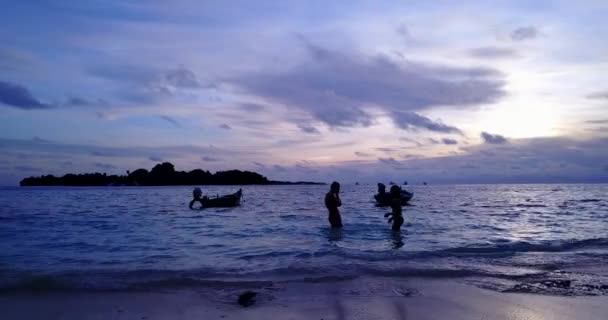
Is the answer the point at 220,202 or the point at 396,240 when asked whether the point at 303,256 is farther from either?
the point at 220,202

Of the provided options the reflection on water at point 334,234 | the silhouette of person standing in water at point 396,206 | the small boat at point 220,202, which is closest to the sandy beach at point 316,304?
the reflection on water at point 334,234

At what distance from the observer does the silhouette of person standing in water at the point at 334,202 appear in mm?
19533

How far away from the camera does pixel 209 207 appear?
41.5m

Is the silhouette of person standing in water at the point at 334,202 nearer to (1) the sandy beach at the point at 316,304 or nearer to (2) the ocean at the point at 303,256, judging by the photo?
(2) the ocean at the point at 303,256

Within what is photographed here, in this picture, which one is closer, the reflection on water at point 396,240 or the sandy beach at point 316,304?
the sandy beach at point 316,304

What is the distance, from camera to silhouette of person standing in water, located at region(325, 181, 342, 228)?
19.5 m

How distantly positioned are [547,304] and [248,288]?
5.57 meters

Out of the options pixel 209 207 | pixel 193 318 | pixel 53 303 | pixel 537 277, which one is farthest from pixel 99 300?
pixel 209 207

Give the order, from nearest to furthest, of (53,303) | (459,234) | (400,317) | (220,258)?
(400,317), (53,303), (220,258), (459,234)

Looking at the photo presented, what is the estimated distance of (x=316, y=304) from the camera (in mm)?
8227

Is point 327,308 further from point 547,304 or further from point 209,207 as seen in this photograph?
point 209,207

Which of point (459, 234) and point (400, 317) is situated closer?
point (400, 317)

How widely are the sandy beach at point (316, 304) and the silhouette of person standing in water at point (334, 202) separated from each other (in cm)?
974

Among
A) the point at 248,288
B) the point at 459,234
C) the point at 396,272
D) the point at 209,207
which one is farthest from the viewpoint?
the point at 209,207
